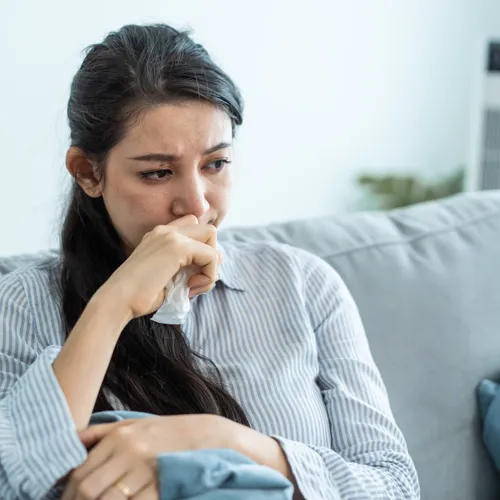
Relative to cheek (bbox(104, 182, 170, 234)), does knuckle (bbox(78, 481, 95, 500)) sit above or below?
below

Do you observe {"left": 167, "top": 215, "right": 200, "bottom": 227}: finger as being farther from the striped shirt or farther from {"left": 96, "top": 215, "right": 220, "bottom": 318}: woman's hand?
the striped shirt

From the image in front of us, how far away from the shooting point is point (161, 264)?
1.08 metres

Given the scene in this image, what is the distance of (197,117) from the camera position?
1163 mm

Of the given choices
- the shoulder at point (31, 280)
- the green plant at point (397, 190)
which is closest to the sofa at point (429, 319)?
the shoulder at point (31, 280)

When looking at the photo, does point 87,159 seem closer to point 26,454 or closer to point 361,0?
point 26,454

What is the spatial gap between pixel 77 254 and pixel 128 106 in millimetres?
270

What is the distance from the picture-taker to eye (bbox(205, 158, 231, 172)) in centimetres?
121

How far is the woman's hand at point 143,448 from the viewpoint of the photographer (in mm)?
945

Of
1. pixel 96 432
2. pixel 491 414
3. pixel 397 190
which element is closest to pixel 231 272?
pixel 96 432

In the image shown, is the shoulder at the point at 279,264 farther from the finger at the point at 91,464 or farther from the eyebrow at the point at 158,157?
the finger at the point at 91,464

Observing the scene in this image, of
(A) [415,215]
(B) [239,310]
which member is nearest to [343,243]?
(A) [415,215]

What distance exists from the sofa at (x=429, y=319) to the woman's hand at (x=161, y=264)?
36 centimetres

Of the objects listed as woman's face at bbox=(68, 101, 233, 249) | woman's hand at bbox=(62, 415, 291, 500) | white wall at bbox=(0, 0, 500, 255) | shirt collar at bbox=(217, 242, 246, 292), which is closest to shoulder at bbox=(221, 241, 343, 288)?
shirt collar at bbox=(217, 242, 246, 292)

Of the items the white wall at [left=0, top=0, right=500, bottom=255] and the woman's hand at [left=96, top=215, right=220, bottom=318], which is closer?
the woman's hand at [left=96, top=215, right=220, bottom=318]
